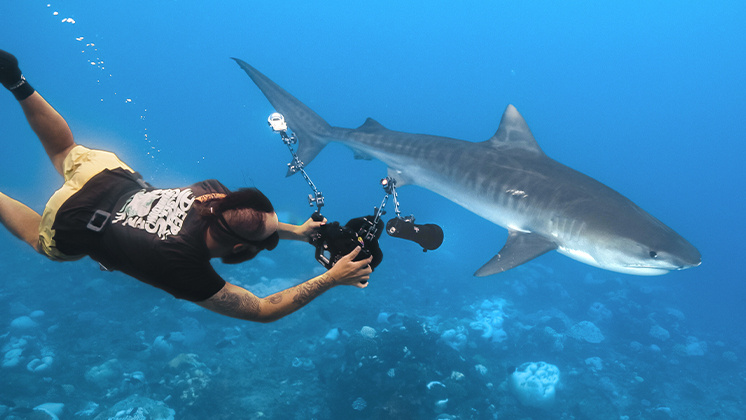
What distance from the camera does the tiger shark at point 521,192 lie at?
487cm

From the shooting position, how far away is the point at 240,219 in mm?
2047

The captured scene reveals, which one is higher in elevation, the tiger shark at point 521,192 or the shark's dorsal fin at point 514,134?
the shark's dorsal fin at point 514,134

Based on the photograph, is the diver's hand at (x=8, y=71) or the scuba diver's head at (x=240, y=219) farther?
the diver's hand at (x=8, y=71)

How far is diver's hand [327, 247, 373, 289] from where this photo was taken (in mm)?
2320

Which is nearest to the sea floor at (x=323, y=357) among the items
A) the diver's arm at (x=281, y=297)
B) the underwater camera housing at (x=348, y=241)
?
the underwater camera housing at (x=348, y=241)

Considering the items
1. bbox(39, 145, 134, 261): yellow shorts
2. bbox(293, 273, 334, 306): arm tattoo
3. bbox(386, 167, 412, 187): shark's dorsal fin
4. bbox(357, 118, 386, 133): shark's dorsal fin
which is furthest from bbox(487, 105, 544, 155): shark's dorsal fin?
bbox(39, 145, 134, 261): yellow shorts

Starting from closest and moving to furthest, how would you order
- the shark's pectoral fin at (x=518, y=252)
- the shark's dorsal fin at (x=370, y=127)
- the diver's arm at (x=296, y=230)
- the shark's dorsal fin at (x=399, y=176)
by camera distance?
the diver's arm at (x=296, y=230) < the shark's pectoral fin at (x=518, y=252) < the shark's dorsal fin at (x=399, y=176) < the shark's dorsal fin at (x=370, y=127)

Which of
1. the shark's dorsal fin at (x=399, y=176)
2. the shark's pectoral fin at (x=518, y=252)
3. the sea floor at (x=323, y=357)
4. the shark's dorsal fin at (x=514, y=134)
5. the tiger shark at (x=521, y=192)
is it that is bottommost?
the sea floor at (x=323, y=357)

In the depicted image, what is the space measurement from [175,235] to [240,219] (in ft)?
1.18

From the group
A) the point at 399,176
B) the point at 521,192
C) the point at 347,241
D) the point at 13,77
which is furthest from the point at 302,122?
the point at 347,241

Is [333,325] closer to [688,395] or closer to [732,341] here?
[688,395]

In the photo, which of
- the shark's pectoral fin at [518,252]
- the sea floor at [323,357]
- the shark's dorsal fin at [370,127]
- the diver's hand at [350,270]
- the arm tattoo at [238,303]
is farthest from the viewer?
the shark's dorsal fin at [370,127]

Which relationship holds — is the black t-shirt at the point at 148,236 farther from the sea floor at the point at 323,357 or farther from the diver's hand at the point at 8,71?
the sea floor at the point at 323,357

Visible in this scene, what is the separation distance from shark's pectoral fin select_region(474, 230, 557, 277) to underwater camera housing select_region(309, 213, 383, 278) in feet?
9.02
